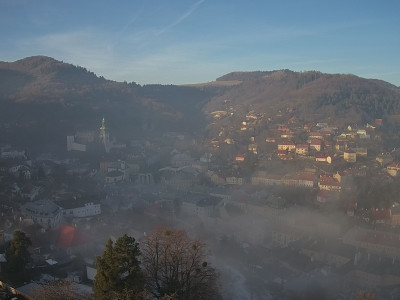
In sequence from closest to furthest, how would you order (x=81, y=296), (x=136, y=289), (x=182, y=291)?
(x=136, y=289) → (x=182, y=291) → (x=81, y=296)

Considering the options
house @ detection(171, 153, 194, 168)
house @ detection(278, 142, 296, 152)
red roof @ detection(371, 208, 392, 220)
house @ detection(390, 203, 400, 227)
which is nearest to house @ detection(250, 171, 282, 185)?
house @ detection(278, 142, 296, 152)

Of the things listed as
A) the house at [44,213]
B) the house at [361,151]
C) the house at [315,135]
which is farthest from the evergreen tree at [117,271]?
the house at [315,135]

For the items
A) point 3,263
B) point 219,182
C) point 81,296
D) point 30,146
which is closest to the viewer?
point 81,296

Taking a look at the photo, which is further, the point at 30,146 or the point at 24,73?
the point at 24,73

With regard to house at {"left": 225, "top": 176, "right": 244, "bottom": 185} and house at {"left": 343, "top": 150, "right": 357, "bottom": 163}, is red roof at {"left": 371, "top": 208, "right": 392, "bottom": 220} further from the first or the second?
house at {"left": 225, "top": 176, "right": 244, "bottom": 185}

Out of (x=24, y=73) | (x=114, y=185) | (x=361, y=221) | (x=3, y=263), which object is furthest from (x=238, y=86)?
(x=3, y=263)

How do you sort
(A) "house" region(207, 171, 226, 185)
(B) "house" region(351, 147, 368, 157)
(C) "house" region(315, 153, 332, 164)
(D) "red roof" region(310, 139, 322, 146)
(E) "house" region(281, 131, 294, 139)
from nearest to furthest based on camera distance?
(A) "house" region(207, 171, 226, 185) < (C) "house" region(315, 153, 332, 164) < (B) "house" region(351, 147, 368, 157) < (D) "red roof" region(310, 139, 322, 146) < (E) "house" region(281, 131, 294, 139)

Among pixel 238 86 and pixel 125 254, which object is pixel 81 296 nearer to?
pixel 125 254
